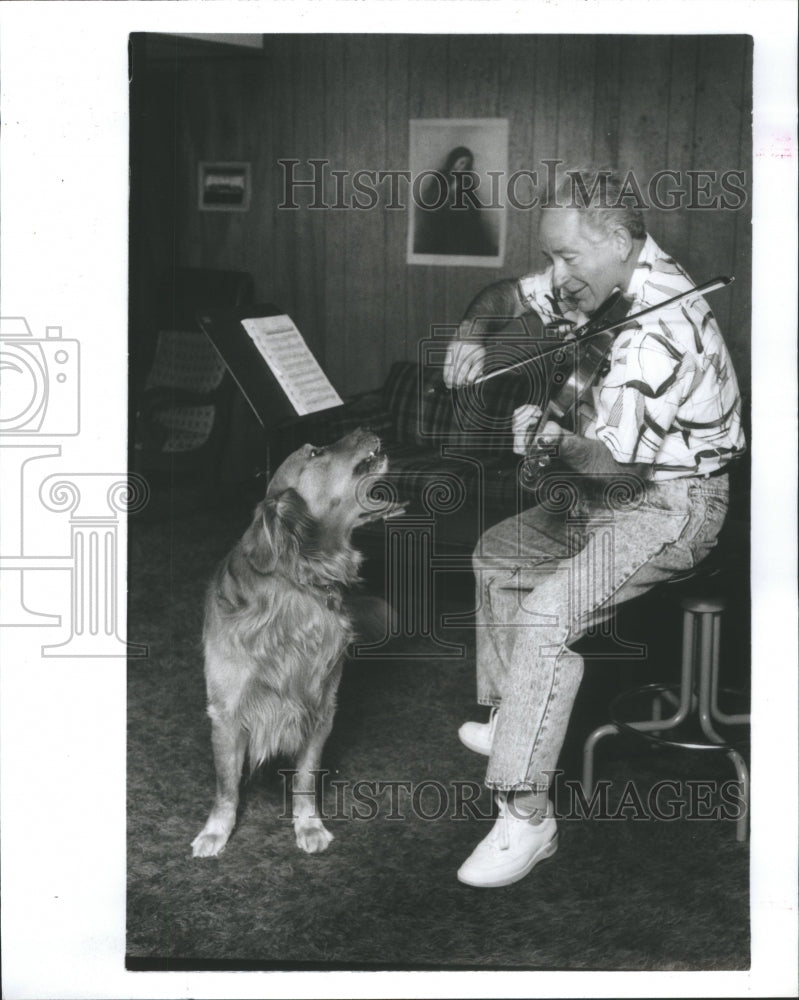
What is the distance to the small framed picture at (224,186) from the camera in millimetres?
3195

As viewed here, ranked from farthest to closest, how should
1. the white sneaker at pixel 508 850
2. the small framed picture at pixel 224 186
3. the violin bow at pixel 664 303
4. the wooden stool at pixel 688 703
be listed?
the small framed picture at pixel 224 186, the wooden stool at pixel 688 703, the white sneaker at pixel 508 850, the violin bow at pixel 664 303

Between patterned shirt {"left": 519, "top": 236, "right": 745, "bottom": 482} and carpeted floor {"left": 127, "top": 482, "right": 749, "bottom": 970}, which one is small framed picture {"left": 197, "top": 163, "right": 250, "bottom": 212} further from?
patterned shirt {"left": 519, "top": 236, "right": 745, "bottom": 482}

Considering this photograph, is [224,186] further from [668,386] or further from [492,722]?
[492,722]

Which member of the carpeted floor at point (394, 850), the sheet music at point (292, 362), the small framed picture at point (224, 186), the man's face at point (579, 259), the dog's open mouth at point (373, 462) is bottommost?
the carpeted floor at point (394, 850)

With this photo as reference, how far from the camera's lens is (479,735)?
2893mm

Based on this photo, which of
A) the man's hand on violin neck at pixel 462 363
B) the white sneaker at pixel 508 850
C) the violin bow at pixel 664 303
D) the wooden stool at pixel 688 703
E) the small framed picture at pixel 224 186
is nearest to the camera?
the violin bow at pixel 664 303

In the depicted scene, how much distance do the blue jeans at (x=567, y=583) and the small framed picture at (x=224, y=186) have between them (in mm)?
1221

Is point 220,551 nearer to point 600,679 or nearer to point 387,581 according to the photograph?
point 387,581

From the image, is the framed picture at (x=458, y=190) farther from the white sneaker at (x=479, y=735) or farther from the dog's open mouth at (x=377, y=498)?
the white sneaker at (x=479, y=735)

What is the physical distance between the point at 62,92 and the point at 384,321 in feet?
4.05

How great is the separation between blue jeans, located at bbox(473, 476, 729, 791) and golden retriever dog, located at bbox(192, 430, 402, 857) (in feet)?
1.29

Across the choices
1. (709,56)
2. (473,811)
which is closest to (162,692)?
(473,811)

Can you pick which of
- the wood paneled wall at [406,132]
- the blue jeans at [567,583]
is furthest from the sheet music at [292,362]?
the blue jeans at [567,583]

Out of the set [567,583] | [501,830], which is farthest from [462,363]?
[501,830]
